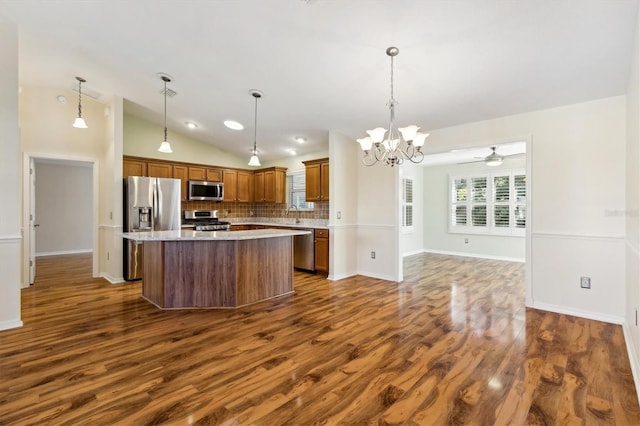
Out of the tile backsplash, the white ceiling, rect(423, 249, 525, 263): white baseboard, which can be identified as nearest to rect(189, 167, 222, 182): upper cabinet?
the tile backsplash

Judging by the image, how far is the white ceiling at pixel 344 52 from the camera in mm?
2451

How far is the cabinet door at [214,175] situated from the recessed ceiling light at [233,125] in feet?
4.78

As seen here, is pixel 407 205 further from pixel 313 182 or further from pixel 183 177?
pixel 183 177

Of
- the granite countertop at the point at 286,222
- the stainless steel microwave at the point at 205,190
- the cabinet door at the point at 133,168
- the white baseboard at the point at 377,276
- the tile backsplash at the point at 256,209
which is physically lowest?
the white baseboard at the point at 377,276

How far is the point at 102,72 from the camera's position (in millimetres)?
4152

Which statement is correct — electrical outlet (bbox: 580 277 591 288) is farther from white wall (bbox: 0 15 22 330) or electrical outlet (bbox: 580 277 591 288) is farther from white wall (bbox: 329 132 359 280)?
white wall (bbox: 0 15 22 330)


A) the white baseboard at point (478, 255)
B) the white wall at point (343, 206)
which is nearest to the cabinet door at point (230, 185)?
the white wall at point (343, 206)

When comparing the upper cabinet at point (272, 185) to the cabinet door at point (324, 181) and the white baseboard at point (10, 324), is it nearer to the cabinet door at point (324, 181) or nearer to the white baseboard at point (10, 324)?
the cabinet door at point (324, 181)

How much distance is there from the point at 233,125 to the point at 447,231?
601cm

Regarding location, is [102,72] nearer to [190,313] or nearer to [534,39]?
[190,313]

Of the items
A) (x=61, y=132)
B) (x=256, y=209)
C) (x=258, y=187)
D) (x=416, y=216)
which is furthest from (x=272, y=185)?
→ (x=416, y=216)

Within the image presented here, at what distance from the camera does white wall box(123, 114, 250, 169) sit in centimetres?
580

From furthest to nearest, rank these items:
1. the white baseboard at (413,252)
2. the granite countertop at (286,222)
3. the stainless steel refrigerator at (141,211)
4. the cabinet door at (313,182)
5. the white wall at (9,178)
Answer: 1. the white baseboard at (413,252)
2. the granite countertop at (286,222)
3. the cabinet door at (313,182)
4. the stainless steel refrigerator at (141,211)
5. the white wall at (9,178)

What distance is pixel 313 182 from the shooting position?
6.01 metres
